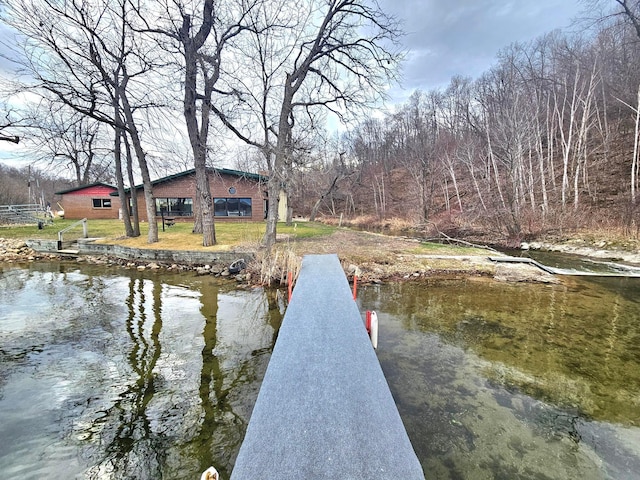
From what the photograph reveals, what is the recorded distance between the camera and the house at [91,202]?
78.0 ft

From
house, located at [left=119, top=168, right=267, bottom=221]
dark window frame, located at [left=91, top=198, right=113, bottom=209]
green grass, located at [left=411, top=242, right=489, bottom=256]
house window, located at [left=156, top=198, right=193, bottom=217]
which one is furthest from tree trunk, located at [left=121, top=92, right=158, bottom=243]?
dark window frame, located at [left=91, top=198, right=113, bottom=209]

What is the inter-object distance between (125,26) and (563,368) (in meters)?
15.1

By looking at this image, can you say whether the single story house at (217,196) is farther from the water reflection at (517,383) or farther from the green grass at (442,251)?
the water reflection at (517,383)

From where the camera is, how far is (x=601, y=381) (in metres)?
3.62

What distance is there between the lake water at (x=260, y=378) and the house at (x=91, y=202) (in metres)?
20.9

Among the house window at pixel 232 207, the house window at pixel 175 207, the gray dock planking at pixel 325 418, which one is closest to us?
the gray dock planking at pixel 325 418

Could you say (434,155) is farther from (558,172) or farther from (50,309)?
(50,309)

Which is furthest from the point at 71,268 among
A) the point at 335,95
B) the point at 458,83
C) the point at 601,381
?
the point at 458,83

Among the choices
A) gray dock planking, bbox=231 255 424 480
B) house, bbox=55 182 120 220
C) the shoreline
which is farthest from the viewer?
house, bbox=55 182 120 220

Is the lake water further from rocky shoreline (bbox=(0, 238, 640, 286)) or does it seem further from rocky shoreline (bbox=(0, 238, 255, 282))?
rocky shoreline (bbox=(0, 238, 255, 282))

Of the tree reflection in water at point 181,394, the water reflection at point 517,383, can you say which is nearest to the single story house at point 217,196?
the tree reflection in water at point 181,394

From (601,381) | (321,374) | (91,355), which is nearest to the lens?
(321,374)

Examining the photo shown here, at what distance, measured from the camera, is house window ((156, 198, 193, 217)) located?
2188 centimetres

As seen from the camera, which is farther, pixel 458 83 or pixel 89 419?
pixel 458 83
